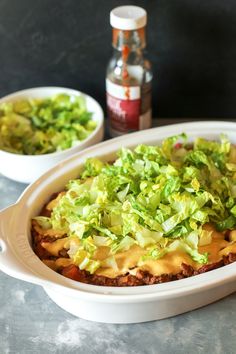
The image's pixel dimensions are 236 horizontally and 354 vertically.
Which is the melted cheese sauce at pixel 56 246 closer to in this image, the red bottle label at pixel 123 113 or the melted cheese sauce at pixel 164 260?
the melted cheese sauce at pixel 164 260

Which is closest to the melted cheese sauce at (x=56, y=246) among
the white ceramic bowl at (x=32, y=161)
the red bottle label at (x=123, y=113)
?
the white ceramic bowl at (x=32, y=161)

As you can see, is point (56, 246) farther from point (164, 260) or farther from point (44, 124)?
point (44, 124)

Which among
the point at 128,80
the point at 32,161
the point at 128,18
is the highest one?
the point at 128,18

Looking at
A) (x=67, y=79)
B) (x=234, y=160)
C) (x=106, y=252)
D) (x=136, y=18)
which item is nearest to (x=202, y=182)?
(x=234, y=160)

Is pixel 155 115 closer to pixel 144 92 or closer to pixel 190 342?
pixel 144 92

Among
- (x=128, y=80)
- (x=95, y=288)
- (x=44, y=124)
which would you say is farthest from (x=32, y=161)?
(x=95, y=288)
